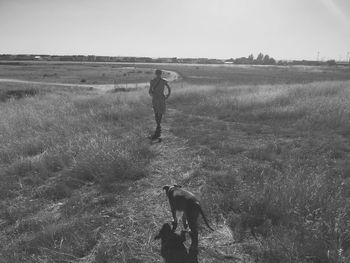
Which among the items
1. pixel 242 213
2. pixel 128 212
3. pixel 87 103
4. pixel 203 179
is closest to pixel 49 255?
pixel 128 212

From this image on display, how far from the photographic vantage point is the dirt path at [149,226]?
3.15 meters

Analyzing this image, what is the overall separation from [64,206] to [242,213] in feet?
9.13

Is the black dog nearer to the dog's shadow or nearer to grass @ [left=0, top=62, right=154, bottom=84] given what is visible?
the dog's shadow

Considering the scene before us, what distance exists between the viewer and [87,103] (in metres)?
14.6

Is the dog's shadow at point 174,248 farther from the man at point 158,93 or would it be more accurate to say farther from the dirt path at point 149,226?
the man at point 158,93

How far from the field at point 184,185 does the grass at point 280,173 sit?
0.8 inches

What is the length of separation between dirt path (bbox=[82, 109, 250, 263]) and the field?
15 millimetres

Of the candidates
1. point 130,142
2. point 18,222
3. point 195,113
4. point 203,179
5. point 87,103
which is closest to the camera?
point 18,222

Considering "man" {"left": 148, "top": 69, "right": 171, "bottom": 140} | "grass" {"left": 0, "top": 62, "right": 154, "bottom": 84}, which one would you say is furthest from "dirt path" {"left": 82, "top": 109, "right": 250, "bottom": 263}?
"grass" {"left": 0, "top": 62, "right": 154, "bottom": 84}

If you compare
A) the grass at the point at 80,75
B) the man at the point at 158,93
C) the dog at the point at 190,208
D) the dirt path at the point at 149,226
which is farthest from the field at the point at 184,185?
the grass at the point at 80,75

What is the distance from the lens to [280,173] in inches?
196

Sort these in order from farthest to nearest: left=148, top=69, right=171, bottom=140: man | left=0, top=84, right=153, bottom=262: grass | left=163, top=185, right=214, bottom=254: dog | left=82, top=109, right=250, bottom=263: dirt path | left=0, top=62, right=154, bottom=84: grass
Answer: left=0, top=62, right=154, bottom=84: grass
left=148, top=69, right=171, bottom=140: man
left=0, top=84, right=153, bottom=262: grass
left=82, top=109, right=250, bottom=263: dirt path
left=163, top=185, right=214, bottom=254: dog

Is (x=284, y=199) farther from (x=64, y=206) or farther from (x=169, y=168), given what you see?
(x=64, y=206)

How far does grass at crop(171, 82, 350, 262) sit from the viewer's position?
310 centimetres
